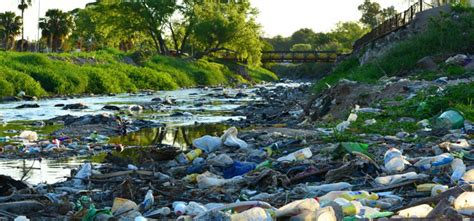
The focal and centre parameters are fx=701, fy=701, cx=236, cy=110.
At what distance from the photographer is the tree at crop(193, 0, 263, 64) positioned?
55.9 m

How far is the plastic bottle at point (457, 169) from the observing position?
19.2ft

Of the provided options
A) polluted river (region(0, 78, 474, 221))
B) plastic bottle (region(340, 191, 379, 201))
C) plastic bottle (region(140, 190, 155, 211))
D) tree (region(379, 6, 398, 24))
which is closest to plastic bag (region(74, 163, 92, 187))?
polluted river (region(0, 78, 474, 221))

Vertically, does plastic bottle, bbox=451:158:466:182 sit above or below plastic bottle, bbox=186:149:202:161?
above

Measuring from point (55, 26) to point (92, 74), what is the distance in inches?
1443

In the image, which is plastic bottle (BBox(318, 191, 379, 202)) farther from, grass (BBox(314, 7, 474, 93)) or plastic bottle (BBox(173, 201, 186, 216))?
grass (BBox(314, 7, 474, 93))

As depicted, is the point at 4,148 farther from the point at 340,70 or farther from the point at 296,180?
the point at 340,70

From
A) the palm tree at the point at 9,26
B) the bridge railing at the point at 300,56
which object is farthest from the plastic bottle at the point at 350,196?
the bridge railing at the point at 300,56

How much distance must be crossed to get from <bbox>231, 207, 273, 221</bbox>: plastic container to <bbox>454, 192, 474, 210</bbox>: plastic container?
1.23 meters

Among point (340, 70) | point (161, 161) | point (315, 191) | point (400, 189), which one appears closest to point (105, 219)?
point (315, 191)

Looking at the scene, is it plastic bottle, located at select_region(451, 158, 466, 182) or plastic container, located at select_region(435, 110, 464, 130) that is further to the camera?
plastic container, located at select_region(435, 110, 464, 130)

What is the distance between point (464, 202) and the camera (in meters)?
4.62

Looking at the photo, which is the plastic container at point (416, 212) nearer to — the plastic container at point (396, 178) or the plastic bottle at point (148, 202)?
the plastic container at point (396, 178)

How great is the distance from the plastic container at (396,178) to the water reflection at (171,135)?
16.8 feet

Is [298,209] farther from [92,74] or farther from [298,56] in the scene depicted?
[298,56]
